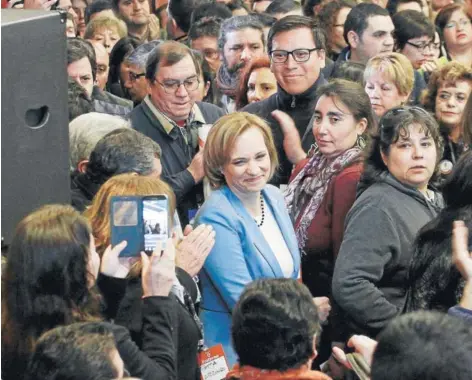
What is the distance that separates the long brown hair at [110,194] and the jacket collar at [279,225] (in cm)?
65

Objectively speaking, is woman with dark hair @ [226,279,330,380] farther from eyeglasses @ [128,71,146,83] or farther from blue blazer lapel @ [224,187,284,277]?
eyeglasses @ [128,71,146,83]

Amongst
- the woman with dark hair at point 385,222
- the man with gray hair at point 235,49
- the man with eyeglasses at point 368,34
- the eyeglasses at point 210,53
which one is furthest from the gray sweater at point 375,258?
the eyeglasses at point 210,53

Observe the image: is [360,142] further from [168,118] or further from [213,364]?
[213,364]

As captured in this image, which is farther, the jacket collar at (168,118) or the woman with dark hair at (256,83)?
the woman with dark hair at (256,83)

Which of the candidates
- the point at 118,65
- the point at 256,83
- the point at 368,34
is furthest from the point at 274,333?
the point at 118,65

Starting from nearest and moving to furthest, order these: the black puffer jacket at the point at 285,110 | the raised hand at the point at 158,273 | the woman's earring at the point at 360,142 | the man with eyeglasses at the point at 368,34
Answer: the raised hand at the point at 158,273 < the woman's earring at the point at 360,142 < the black puffer jacket at the point at 285,110 < the man with eyeglasses at the point at 368,34

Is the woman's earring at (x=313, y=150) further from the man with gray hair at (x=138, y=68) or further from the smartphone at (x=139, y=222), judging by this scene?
the man with gray hair at (x=138, y=68)

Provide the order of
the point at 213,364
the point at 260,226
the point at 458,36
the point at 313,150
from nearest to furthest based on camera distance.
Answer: the point at 213,364, the point at 260,226, the point at 313,150, the point at 458,36

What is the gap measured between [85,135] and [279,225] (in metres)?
0.83

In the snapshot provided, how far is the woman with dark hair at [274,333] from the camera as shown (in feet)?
11.5

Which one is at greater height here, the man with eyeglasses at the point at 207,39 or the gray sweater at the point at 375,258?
the man with eyeglasses at the point at 207,39

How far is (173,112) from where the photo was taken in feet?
19.1

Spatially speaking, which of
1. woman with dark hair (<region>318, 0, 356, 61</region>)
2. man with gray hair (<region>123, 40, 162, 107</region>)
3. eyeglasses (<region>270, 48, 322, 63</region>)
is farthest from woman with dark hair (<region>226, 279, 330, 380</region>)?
woman with dark hair (<region>318, 0, 356, 61</region>)

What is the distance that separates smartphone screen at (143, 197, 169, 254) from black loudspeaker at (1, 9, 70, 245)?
26 centimetres
